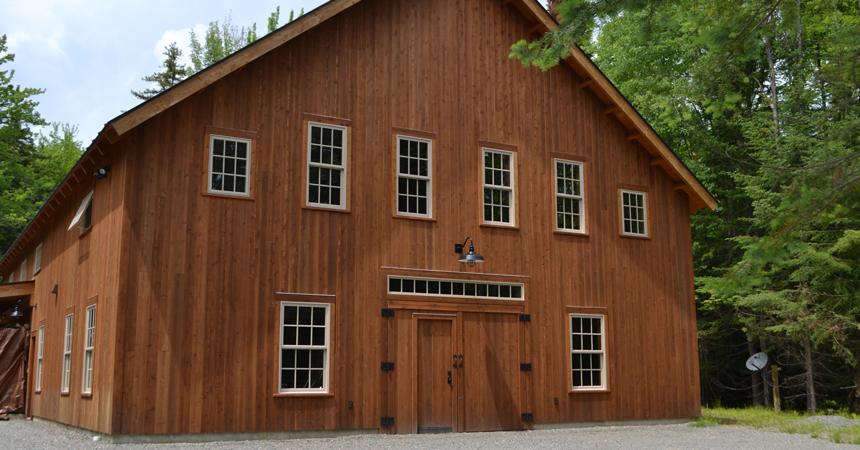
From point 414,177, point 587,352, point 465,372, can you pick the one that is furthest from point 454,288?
point 587,352

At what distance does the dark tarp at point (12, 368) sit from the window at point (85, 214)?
6566mm

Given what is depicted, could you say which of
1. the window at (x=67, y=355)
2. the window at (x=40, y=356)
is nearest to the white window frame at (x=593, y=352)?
the window at (x=67, y=355)

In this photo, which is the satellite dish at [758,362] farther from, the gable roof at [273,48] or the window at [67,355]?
the window at [67,355]

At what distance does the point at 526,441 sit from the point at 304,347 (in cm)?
400

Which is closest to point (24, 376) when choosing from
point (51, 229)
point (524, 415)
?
point (51, 229)

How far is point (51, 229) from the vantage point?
18.7 meters

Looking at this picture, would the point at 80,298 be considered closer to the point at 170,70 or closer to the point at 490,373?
the point at 490,373

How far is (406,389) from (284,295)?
2.76 metres

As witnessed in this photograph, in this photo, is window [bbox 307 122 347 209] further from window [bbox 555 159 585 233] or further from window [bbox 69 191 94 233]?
window [bbox 555 159 585 233]

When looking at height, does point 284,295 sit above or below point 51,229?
below

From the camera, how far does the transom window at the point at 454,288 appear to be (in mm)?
13766

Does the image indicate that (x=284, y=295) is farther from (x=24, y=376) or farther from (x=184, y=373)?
(x=24, y=376)

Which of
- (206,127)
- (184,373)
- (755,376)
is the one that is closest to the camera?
(184,373)

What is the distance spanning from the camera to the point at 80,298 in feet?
46.5
